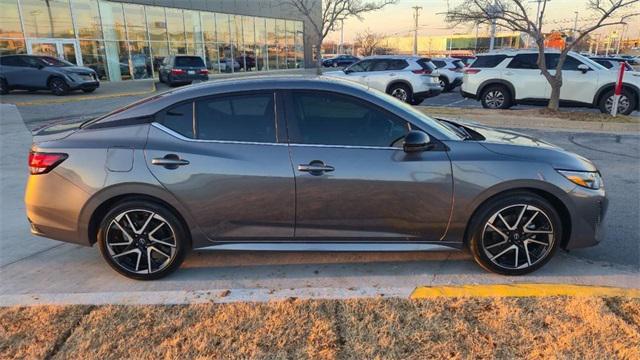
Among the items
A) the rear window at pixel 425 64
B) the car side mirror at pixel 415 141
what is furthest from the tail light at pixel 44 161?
the rear window at pixel 425 64

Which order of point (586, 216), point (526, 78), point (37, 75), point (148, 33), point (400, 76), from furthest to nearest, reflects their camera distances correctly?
1. point (148, 33)
2. point (37, 75)
3. point (400, 76)
4. point (526, 78)
5. point (586, 216)

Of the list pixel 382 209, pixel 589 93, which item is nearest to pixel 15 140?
pixel 382 209

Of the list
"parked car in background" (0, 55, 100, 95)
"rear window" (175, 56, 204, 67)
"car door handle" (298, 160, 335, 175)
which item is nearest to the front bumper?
"car door handle" (298, 160, 335, 175)

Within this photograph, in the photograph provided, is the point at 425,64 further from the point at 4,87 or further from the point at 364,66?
the point at 4,87

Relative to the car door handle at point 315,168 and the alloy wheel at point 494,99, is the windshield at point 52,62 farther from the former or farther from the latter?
the car door handle at point 315,168

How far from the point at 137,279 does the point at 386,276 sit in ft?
6.59

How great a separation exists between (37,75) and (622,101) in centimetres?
2050

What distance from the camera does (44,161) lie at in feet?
10.9

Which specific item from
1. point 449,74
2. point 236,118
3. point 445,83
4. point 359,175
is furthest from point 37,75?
point 359,175

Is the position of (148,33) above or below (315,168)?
above

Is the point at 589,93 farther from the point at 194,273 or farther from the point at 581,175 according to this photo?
the point at 194,273

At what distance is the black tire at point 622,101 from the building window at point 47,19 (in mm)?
25271

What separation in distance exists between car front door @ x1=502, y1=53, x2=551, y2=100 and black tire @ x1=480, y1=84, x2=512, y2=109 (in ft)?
0.92

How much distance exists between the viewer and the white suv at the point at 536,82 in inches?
452
